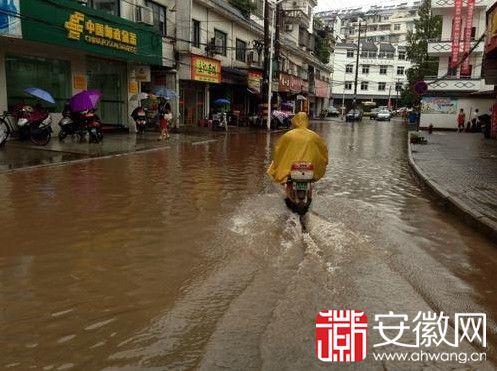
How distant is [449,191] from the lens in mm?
9508

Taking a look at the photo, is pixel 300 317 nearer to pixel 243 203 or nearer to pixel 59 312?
pixel 59 312

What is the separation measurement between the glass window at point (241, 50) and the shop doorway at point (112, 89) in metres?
13.1

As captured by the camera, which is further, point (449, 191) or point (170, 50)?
point (170, 50)

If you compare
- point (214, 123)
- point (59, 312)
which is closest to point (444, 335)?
point (59, 312)

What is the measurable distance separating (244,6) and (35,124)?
914 inches

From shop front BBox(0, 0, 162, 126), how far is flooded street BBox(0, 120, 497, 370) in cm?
787

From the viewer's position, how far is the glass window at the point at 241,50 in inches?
1351

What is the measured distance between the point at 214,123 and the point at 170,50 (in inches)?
207

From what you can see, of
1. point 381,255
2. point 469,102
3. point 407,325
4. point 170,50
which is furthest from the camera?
point 469,102

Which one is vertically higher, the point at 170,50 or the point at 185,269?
the point at 170,50

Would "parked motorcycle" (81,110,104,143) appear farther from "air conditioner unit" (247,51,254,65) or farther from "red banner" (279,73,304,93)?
"red banner" (279,73,304,93)

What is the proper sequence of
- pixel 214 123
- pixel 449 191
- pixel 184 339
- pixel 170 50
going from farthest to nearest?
pixel 214 123 < pixel 170 50 < pixel 449 191 < pixel 184 339

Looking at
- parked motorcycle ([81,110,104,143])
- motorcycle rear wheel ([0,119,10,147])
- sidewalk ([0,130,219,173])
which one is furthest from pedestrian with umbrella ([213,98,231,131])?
motorcycle rear wheel ([0,119,10,147])

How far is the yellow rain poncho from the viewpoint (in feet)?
23.7
